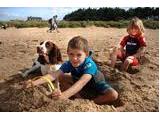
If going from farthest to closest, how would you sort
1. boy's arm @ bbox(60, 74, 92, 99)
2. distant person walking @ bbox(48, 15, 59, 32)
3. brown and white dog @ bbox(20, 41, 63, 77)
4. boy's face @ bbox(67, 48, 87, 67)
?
distant person walking @ bbox(48, 15, 59, 32)
brown and white dog @ bbox(20, 41, 63, 77)
boy's face @ bbox(67, 48, 87, 67)
boy's arm @ bbox(60, 74, 92, 99)

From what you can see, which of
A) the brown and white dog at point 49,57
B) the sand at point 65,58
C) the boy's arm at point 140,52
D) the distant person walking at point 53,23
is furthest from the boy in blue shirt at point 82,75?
the distant person walking at point 53,23

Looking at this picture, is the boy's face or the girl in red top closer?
the boy's face

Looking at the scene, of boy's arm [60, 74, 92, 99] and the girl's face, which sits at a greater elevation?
the girl's face

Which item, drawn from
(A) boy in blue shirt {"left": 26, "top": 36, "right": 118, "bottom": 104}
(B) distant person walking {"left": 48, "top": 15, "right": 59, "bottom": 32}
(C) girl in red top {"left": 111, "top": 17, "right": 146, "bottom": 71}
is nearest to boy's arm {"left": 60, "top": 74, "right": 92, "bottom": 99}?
(A) boy in blue shirt {"left": 26, "top": 36, "right": 118, "bottom": 104}

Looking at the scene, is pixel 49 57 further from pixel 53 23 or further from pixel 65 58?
pixel 53 23

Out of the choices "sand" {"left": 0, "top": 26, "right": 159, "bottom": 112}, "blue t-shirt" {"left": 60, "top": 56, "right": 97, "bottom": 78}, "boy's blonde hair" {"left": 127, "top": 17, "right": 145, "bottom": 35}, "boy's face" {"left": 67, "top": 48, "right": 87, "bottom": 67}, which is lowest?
"sand" {"left": 0, "top": 26, "right": 159, "bottom": 112}

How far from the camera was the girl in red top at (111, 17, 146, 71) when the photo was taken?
15.6 ft

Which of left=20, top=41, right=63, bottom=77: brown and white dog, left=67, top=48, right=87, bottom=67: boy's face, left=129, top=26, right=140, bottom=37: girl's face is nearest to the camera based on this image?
left=67, top=48, right=87, bottom=67: boy's face

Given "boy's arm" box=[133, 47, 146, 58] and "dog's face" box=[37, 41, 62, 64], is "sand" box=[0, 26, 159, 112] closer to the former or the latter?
"boy's arm" box=[133, 47, 146, 58]

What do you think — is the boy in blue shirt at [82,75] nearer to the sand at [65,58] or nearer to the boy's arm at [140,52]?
the sand at [65,58]

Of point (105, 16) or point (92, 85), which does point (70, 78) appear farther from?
point (105, 16)

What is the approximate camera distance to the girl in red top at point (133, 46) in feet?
15.6

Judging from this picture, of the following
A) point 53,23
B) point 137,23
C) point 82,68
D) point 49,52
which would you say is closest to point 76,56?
point 82,68

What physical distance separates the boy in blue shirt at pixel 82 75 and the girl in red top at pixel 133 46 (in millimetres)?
1019
